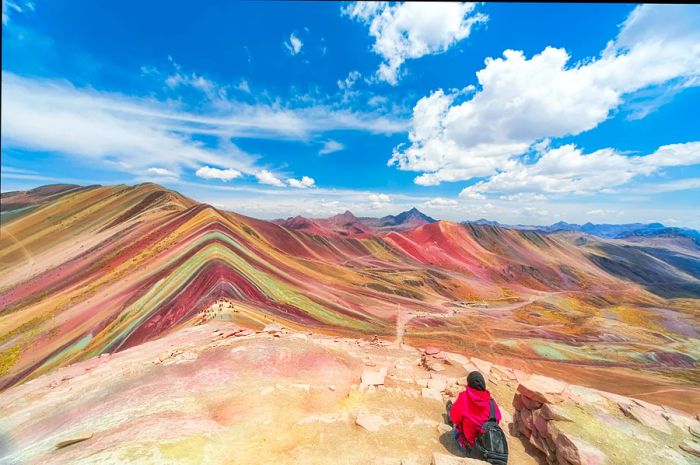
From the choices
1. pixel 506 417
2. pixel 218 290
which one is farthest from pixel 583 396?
pixel 218 290

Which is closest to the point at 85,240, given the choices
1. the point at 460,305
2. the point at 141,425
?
the point at 141,425

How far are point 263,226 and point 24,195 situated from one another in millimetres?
63766

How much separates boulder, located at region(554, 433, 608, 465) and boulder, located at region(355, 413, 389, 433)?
381 cm

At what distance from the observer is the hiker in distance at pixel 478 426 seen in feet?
18.3

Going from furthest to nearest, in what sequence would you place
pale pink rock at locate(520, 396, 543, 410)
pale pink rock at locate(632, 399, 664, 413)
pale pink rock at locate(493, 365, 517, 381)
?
1. pale pink rock at locate(493, 365, 517, 381)
2. pale pink rock at locate(632, 399, 664, 413)
3. pale pink rock at locate(520, 396, 543, 410)

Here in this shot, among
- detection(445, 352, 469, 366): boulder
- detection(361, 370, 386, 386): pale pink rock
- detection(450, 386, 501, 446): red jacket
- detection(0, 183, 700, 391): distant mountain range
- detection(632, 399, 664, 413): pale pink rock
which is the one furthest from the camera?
detection(0, 183, 700, 391): distant mountain range

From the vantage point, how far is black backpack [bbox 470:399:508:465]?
552cm

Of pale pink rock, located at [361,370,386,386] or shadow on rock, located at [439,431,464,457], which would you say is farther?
pale pink rock, located at [361,370,386,386]

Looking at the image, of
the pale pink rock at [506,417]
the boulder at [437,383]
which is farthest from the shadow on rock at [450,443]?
the boulder at [437,383]

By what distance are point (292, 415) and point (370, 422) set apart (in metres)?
2.13

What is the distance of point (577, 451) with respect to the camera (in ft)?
17.5

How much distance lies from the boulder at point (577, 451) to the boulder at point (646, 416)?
2534mm

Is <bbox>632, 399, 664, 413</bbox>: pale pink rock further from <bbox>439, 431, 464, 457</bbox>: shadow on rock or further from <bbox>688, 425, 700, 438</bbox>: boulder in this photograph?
<bbox>439, 431, 464, 457</bbox>: shadow on rock

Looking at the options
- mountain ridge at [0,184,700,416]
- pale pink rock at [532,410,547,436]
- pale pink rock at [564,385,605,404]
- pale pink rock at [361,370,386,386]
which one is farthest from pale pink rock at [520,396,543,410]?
mountain ridge at [0,184,700,416]
